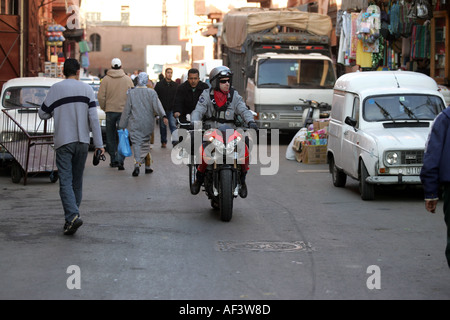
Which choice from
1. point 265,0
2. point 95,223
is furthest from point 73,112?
point 265,0

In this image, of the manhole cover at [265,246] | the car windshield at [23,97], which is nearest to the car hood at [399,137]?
the manhole cover at [265,246]

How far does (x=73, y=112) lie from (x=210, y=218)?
7.44 ft

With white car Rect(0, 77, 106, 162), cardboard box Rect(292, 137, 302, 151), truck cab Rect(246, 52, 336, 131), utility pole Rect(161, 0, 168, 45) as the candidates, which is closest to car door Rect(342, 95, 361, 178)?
cardboard box Rect(292, 137, 302, 151)

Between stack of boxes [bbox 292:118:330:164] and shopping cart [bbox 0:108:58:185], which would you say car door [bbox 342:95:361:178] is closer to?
stack of boxes [bbox 292:118:330:164]

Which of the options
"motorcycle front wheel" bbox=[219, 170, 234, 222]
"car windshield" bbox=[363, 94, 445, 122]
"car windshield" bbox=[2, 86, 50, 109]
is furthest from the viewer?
"car windshield" bbox=[2, 86, 50, 109]

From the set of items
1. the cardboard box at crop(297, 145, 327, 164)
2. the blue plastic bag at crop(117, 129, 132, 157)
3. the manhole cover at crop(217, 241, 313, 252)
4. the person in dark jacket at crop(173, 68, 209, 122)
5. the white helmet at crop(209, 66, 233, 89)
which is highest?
the white helmet at crop(209, 66, 233, 89)

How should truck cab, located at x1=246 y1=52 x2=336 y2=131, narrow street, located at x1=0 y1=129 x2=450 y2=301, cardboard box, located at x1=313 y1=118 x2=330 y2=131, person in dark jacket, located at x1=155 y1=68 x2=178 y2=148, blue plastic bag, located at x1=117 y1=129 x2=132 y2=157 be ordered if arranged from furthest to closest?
1. truck cab, located at x1=246 y1=52 x2=336 y2=131
2. person in dark jacket, located at x1=155 y1=68 x2=178 y2=148
3. cardboard box, located at x1=313 y1=118 x2=330 y2=131
4. blue plastic bag, located at x1=117 y1=129 x2=132 y2=157
5. narrow street, located at x1=0 y1=129 x2=450 y2=301

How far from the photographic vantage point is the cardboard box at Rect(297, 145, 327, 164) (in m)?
18.7

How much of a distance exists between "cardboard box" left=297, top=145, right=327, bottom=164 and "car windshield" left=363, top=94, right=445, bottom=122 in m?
4.75

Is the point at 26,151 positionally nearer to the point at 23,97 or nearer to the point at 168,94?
the point at 23,97

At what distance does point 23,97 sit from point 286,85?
29.3 ft

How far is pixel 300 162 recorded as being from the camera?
62.7ft

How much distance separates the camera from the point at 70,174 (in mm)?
9805

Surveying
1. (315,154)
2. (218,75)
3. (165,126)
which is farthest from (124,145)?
(165,126)
